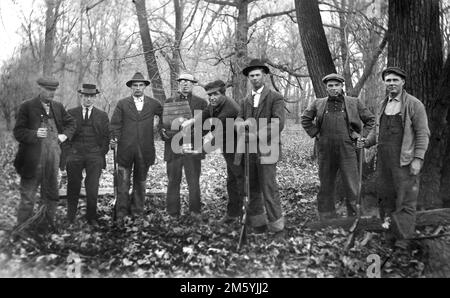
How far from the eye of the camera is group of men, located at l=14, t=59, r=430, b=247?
18.1 feet

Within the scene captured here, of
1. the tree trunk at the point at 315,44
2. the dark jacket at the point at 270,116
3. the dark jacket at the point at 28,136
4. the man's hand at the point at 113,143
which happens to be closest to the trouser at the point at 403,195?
the dark jacket at the point at 270,116

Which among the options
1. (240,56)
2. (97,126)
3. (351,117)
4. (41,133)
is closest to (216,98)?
→ (97,126)

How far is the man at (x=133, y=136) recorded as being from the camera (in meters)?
6.48

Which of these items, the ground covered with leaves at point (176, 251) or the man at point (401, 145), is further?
the man at point (401, 145)

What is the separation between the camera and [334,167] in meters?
6.23

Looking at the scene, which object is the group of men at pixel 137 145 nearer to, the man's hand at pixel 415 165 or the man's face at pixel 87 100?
the man's face at pixel 87 100

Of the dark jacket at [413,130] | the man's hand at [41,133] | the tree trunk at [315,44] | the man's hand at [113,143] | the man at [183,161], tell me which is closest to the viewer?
the dark jacket at [413,130]

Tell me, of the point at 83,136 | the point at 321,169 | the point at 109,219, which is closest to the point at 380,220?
the point at 321,169

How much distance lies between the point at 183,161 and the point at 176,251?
178 centimetres

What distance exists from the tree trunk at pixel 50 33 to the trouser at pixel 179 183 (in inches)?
89.3

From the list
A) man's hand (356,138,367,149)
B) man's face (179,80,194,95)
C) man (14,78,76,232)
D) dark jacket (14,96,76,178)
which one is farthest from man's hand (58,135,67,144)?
man's hand (356,138,367,149)

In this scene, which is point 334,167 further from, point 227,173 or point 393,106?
point 227,173

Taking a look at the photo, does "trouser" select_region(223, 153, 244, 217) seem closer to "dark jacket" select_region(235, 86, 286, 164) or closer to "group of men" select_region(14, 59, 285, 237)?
"group of men" select_region(14, 59, 285, 237)

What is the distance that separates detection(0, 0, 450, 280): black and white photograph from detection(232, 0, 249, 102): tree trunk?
2405 millimetres
